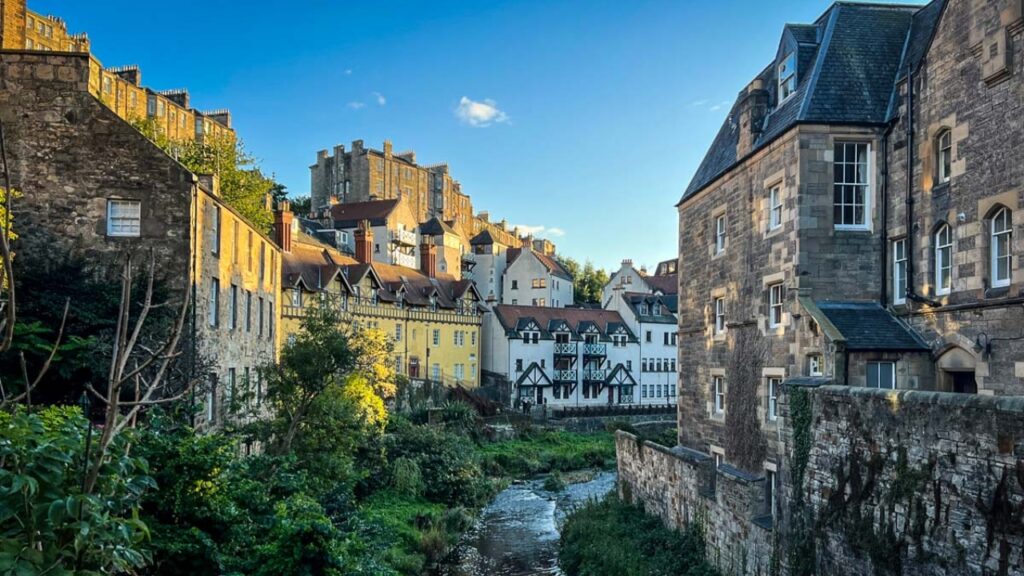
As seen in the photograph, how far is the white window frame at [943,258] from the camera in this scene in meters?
14.1

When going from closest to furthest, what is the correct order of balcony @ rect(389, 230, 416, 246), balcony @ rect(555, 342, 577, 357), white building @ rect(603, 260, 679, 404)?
balcony @ rect(555, 342, 577, 357), white building @ rect(603, 260, 679, 404), balcony @ rect(389, 230, 416, 246)

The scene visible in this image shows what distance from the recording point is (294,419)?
21734 millimetres

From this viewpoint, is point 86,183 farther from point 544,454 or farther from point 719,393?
point 544,454

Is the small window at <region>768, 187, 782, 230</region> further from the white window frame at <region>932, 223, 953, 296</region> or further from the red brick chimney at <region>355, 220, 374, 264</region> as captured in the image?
the red brick chimney at <region>355, 220, 374, 264</region>

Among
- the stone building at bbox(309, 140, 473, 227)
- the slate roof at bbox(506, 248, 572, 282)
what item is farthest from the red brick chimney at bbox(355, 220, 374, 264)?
the stone building at bbox(309, 140, 473, 227)

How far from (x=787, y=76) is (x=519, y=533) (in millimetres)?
18347

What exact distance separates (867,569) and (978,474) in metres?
2.82

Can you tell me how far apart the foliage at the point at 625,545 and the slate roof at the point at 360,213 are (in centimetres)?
4480

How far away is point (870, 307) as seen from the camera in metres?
15.7

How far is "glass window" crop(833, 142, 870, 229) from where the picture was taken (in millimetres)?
15836

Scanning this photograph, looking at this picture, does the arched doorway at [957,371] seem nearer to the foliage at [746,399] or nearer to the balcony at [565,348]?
the foliage at [746,399]

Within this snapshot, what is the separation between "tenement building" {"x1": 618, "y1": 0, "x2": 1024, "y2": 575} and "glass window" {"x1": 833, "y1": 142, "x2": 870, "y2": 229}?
0.13 ft

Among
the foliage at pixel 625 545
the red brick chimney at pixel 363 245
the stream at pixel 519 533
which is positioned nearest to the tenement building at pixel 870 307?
the foliage at pixel 625 545

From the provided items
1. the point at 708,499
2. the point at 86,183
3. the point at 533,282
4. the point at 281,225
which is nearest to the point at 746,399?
the point at 708,499
